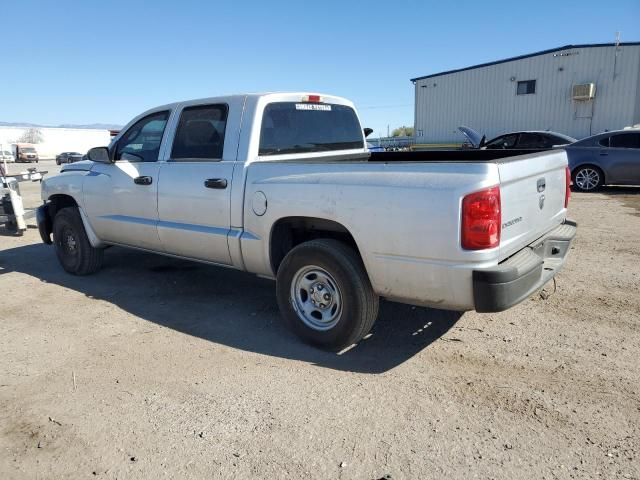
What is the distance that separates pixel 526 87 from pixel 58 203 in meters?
23.0

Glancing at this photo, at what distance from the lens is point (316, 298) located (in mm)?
3779

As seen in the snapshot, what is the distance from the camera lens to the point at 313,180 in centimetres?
355

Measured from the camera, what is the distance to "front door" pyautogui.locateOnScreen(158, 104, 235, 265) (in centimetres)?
422

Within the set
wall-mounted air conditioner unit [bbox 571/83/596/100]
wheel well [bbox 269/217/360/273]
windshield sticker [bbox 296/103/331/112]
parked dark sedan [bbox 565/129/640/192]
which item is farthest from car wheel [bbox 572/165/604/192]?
wall-mounted air conditioner unit [bbox 571/83/596/100]

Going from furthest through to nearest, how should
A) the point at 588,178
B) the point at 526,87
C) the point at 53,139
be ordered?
the point at 53,139 → the point at 526,87 → the point at 588,178

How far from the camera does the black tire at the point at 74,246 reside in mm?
5832

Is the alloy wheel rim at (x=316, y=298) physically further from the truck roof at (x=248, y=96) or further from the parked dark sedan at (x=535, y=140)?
the parked dark sedan at (x=535, y=140)

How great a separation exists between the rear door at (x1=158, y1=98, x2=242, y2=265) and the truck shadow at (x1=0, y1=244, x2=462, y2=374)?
57 cm

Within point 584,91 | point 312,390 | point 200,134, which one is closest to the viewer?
point 312,390

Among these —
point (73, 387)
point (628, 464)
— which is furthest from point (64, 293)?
point (628, 464)

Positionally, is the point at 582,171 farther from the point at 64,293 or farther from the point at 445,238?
the point at 64,293

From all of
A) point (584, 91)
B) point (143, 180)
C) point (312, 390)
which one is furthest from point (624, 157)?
point (584, 91)

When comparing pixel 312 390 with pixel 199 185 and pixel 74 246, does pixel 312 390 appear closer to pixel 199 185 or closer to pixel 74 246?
pixel 199 185

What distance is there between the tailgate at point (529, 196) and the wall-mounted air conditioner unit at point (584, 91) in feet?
68.1
